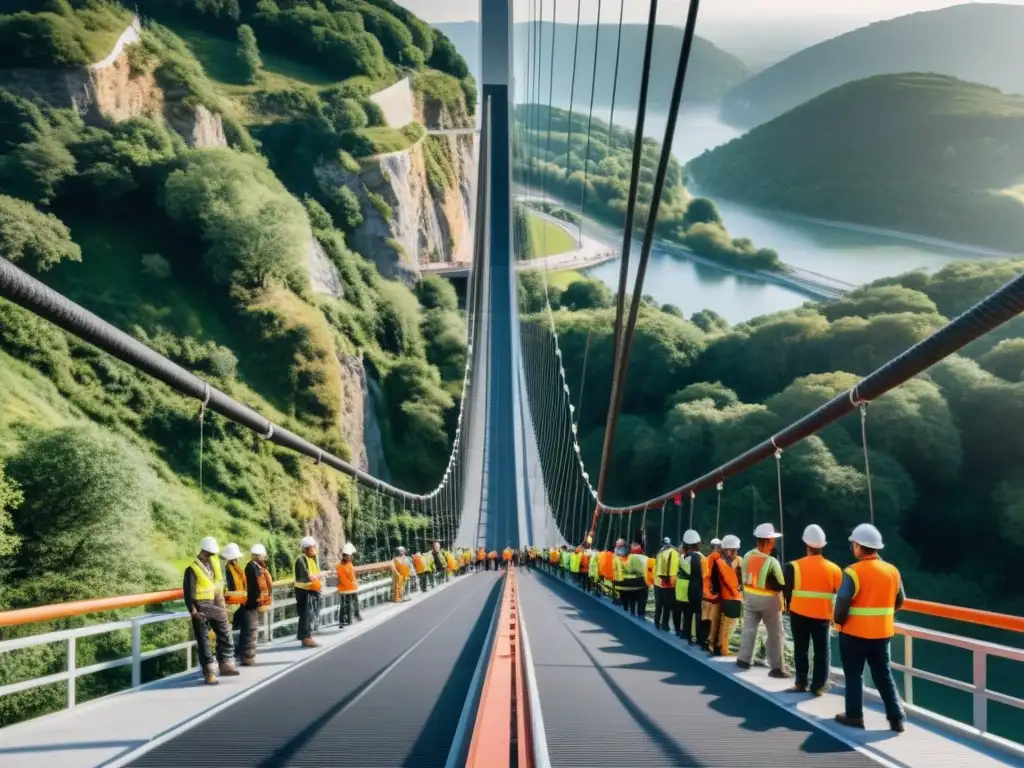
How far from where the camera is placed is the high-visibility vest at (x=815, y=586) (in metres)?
7.86

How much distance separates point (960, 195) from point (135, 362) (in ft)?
245

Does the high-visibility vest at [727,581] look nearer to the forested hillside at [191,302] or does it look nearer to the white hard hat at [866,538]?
the white hard hat at [866,538]

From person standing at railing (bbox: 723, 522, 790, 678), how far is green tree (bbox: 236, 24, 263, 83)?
7228 cm

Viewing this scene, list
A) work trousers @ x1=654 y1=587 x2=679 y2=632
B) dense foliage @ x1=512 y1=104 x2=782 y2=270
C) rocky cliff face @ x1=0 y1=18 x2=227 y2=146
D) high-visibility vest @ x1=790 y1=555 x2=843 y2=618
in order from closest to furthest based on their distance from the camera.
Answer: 1. high-visibility vest @ x1=790 y1=555 x2=843 y2=618
2. work trousers @ x1=654 y1=587 x2=679 y2=632
3. rocky cliff face @ x1=0 y1=18 x2=227 y2=146
4. dense foliage @ x1=512 y1=104 x2=782 y2=270

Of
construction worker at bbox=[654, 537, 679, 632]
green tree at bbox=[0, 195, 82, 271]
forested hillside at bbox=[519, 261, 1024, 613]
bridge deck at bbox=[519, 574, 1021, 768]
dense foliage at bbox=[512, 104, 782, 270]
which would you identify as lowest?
bridge deck at bbox=[519, 574, 1021, 768]

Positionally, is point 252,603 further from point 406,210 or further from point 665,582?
point 406,210

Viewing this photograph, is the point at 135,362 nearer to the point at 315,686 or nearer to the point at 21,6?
the point at 315,686

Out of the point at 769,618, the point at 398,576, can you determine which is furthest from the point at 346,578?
the point at 398,576

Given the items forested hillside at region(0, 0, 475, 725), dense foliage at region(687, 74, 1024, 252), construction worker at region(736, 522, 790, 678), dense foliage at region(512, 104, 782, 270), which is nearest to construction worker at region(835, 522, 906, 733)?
construction worker at region(736, 522, 790, 678)

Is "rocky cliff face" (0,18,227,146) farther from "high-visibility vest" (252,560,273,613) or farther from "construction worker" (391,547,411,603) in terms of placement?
"high-visibility vest" (252,560,273,613)

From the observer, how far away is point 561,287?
318 feet

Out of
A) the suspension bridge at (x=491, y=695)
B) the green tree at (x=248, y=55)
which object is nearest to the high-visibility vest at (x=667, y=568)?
the suspension bridge at (x=491, y=695)

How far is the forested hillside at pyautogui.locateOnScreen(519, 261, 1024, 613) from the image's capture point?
39.2 meters

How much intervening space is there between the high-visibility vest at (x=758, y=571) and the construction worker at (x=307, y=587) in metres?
4.75
